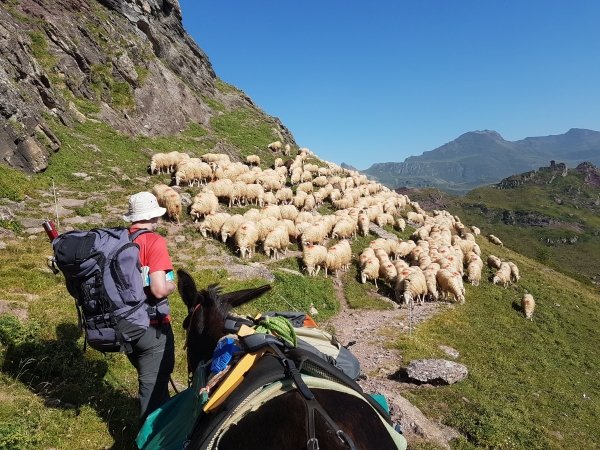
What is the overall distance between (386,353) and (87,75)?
32.6 metres

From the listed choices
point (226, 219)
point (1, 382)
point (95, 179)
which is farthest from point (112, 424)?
point (95, 179)

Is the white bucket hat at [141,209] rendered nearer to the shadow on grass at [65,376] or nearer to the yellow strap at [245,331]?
the yellow strap at [245,331]

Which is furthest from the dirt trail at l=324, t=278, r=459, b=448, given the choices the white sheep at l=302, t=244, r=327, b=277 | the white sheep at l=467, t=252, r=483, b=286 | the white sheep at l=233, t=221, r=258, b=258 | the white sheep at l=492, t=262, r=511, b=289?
the white sheep at l=492, t=262, r=511, b=289

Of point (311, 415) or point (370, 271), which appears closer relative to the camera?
point (311, 415)

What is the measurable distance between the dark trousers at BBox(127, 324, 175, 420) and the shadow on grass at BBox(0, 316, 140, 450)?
1.08 m

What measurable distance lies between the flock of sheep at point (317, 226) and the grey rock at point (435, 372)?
8.58m

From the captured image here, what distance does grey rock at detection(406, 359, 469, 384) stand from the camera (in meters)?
12.3

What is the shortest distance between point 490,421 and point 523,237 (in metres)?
171

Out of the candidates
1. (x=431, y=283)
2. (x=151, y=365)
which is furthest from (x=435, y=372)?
(x=431, y=283)

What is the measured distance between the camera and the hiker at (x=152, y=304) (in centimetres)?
471

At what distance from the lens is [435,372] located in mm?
12555

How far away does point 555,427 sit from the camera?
12016 mm

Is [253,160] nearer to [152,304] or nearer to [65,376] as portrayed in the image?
[65,376]

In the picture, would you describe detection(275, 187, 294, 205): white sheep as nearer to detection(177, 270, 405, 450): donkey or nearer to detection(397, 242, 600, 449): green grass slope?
detection(397, 242, 600, 449): green grass slope
